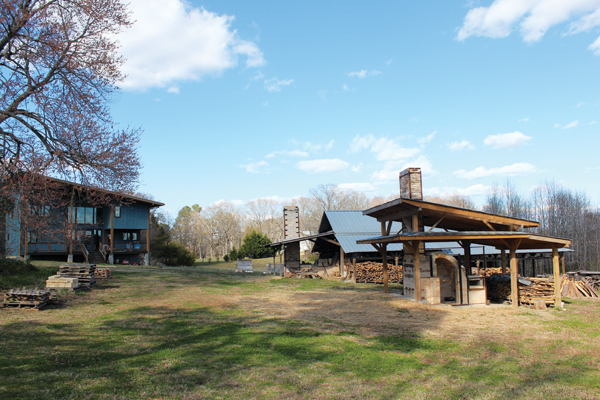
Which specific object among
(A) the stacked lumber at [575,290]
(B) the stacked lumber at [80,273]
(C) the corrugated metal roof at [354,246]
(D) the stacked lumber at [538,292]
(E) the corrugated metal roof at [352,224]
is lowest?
(A) the stacked lumber at [575,290]

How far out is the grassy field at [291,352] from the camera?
218 inches

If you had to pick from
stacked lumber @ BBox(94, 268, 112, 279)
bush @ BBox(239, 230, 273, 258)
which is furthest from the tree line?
stacked lumber @ BBox(94, 268, 112, 279)

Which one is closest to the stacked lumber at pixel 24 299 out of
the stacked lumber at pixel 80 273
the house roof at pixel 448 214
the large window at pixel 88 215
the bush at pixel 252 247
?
the stacked lumber at pixel 80 273

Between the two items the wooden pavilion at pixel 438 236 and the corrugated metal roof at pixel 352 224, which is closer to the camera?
the wooden pavilion at pixel 438 236

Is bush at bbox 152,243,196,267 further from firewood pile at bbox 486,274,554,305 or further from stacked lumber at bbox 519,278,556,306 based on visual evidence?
stacked lumber at bbox 519,278,556,306

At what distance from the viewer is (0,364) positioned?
604 centimetres

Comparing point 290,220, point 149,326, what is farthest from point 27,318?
point 290,220

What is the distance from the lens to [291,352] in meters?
7.49

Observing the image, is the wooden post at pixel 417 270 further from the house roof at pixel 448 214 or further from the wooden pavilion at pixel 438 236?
the house roof at pixel 448 214

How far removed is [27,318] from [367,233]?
69.5ft

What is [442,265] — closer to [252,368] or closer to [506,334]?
[506,334]

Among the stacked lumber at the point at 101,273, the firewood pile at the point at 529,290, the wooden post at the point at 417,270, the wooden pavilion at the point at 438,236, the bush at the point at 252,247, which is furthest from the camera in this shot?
the bush at the point at 252,247

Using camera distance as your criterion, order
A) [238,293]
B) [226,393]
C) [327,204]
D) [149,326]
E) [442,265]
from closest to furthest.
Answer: [226,393]
[149,326]
[442,265]
[238,293]
[327,204]

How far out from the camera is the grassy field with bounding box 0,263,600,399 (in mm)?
5543
